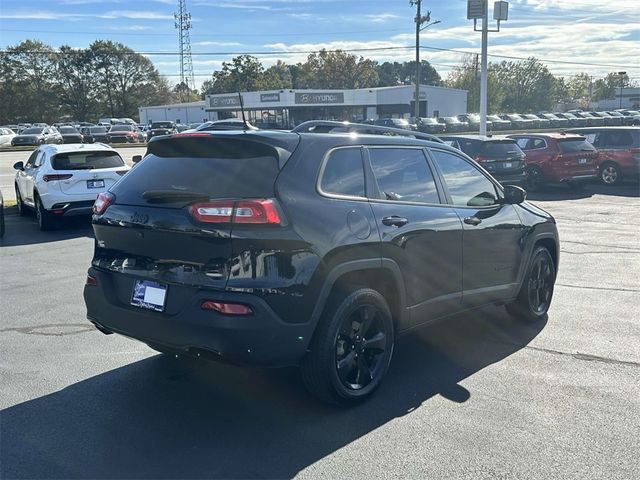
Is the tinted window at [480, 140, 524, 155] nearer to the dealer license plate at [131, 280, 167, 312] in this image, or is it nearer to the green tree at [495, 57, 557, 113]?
the dealer license plate at [131, 280, 167, 312]

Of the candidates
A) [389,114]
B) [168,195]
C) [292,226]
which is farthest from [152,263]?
[389,114]

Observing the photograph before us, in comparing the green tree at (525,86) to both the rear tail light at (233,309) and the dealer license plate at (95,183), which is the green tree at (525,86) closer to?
the dealer license plate at (95,183)

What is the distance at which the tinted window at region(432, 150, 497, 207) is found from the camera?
17.1ft

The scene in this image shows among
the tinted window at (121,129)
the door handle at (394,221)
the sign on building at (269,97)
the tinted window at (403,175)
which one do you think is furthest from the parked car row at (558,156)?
the sign on building at (269,97)

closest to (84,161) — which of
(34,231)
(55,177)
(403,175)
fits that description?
(55,177)

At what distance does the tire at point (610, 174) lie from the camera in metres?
18.4

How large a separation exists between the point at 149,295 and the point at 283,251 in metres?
0.92

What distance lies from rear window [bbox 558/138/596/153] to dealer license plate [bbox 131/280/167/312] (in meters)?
16.0

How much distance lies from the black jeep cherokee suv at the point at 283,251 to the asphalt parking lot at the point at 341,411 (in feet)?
1.48

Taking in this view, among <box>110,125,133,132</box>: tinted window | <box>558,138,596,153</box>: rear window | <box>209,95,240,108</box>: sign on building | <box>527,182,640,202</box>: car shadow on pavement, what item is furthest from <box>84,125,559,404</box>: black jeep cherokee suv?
<box>209,95,240,108</box>: sign on building

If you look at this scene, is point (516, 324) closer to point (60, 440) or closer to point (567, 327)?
point (567, 327)

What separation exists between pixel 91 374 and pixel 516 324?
3.88m

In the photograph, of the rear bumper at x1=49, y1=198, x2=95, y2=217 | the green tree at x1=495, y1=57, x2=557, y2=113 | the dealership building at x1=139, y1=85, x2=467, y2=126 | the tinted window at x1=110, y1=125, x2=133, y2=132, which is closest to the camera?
the rear bumper at x1=49, y1=198, x2=95, y2=217

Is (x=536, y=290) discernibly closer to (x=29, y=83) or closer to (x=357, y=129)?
(x=357, y=129)
